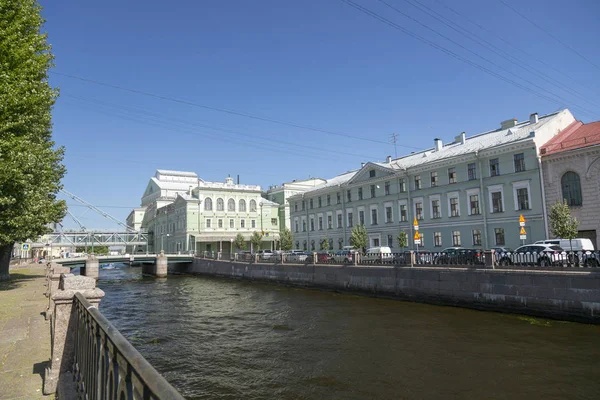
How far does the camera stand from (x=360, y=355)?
11.9 metres

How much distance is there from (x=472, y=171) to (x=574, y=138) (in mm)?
7782

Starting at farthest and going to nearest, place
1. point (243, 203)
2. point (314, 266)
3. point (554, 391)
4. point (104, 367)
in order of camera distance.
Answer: point (243, 203) → point (314, 266) → point (554, 391) → point (104, 367)

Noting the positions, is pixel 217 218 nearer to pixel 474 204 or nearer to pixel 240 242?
pixel 240 242

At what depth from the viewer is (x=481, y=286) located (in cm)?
1845

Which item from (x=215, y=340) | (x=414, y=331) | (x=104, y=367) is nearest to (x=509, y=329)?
(x=414, y=331)

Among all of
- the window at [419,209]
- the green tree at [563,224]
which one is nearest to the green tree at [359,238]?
the window at [419,209]

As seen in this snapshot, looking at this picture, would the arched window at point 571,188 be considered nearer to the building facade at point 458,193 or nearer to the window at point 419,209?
the building facade at point 458,193

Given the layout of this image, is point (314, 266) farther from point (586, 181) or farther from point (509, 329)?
point (586, 181)

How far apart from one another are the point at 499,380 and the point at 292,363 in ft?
17.6

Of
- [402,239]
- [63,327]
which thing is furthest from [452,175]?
[63,327]

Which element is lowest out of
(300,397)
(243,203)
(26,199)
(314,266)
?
(300,397)

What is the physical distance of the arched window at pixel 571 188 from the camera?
28.1 m

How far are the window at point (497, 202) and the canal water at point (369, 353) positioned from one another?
16610 mm

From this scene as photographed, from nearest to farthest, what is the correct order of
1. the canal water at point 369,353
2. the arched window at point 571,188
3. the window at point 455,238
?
the canal water at point 369,353
the arched window at point 571,188
the window at point 455,238
